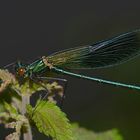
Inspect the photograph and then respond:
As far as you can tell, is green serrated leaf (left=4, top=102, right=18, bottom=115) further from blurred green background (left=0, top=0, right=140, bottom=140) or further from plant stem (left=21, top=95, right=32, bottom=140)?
blurred green background (left=0, top=0, right=140, bottom=140)

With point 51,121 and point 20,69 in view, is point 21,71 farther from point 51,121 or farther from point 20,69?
point 51,121

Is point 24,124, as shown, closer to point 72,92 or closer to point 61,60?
point 61,60

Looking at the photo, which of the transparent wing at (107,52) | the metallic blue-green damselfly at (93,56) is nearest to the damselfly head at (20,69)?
the metallic blue-green damselfly at (93,56)

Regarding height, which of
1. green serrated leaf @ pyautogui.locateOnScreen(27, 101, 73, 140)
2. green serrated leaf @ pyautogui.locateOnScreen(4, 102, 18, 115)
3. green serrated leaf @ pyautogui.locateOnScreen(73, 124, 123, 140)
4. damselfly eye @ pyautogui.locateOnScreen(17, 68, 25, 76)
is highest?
damselfly eye @ pyautogui.locateOnScreen(17, 68, 25, 76)

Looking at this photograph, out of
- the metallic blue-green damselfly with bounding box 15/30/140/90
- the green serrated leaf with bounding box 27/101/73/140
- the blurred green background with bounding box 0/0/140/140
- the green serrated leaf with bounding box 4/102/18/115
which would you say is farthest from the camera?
the blurred green background with bounding box 0/0/140/140

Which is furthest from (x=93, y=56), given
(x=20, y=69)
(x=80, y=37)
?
(x=80, y=37)

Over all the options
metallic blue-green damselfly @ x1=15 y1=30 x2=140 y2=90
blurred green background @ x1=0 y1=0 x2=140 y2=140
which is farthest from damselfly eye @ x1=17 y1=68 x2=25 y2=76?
blurred green background @ x1=0 y1=0 x2=140 y2=140

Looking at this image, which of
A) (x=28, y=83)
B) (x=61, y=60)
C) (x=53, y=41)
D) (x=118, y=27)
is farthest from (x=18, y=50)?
(x=28, y=83)
